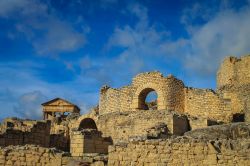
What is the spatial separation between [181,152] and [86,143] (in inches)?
174


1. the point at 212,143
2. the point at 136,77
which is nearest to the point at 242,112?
the point at 136,77

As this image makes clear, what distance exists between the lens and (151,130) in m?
17.4

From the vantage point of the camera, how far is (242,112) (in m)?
25.0

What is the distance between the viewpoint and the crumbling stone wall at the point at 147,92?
25000 mm

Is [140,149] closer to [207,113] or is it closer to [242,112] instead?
[207,113]

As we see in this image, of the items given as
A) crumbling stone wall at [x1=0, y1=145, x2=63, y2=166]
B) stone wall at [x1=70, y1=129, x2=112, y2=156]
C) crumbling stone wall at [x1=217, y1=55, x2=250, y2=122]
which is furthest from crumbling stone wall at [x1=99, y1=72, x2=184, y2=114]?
crumbling stone wall at [x1=0, y1=145, x2=63, y2=166]

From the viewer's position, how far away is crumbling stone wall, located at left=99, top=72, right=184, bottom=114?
25.0 m

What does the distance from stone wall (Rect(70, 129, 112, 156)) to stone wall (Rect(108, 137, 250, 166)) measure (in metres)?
2.78

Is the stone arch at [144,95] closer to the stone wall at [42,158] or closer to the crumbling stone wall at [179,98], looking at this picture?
the crumbling stone wall at [179,98]

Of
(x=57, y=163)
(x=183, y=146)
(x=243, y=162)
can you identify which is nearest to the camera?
(x=243, y=162)

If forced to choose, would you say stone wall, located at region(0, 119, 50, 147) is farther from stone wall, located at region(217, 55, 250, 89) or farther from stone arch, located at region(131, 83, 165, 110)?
stone wall, located at region(217, 55, 250, 89)

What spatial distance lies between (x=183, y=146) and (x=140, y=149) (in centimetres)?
120

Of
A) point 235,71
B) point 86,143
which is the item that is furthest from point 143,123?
point 235,71

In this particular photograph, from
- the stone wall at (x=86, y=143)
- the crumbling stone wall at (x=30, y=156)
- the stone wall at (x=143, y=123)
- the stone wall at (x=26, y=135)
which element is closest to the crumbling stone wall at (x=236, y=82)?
the stone wall at (x=143, y=123)
